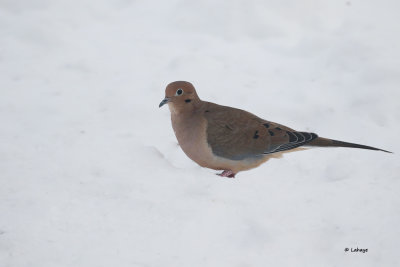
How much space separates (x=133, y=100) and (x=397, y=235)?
288 cm

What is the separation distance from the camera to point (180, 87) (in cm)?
423

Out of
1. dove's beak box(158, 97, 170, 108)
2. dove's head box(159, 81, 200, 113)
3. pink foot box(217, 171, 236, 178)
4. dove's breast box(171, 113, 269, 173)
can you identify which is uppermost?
dove's head box(159, 81, 200, 113)

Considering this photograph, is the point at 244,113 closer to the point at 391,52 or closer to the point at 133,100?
the point at 133,100

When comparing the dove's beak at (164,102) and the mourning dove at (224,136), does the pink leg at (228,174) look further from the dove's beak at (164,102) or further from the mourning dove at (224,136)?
the dove's beak at (164,102)

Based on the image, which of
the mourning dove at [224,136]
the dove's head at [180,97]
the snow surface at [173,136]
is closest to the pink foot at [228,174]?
the mourning dove at [224,136]

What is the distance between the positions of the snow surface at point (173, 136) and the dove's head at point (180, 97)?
1.42 ft

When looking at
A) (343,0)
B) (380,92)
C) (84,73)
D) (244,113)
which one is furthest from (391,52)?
(84,73)

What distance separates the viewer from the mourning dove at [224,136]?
423cm

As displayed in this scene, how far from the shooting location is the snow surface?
326 centimetres

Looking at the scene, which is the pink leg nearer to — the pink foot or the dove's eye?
the pink foot

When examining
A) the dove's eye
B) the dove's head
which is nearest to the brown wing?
the dove's head

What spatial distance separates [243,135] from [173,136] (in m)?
0.73

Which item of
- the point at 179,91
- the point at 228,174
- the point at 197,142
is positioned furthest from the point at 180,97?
the point at 228,174

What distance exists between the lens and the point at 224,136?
14.0 feet
